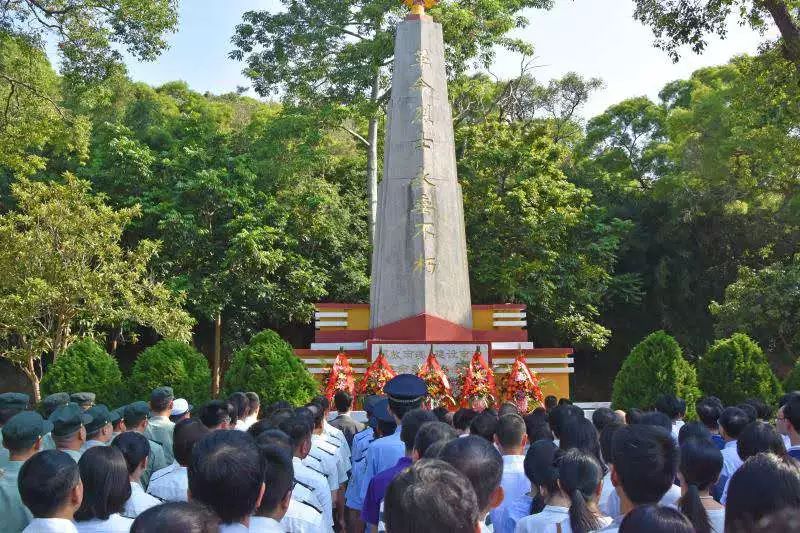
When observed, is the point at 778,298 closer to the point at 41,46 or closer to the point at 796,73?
the point at 796,73

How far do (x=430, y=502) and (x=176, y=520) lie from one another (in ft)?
2.25

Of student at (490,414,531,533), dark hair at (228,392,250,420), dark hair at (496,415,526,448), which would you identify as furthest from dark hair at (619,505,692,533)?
dark hair at (228,392,250,420)

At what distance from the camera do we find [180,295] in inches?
790

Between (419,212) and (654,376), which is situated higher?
(419,212)

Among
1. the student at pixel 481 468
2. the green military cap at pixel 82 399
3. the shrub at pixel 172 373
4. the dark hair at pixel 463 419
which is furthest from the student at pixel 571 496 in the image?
the shrub at pixel 172 373

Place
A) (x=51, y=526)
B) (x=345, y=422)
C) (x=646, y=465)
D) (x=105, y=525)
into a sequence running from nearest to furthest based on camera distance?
(x=646, y=465)
(x=51, y=526)
(x=105, y=525)
(x=345, y=422)

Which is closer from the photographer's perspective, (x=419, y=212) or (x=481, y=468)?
(x=481, y=468)

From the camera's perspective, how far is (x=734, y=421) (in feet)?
18.5

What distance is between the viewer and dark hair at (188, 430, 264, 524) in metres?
2.90

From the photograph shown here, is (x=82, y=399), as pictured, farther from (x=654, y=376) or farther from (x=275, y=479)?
(x=654, y=376)

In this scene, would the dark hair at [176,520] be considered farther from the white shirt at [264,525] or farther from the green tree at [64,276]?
the green tree at [64,276]

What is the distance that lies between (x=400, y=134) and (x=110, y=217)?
7.27 metres

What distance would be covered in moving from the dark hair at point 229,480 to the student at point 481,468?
0.68 metres

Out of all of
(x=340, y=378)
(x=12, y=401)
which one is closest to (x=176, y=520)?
(x=12, y=401)
